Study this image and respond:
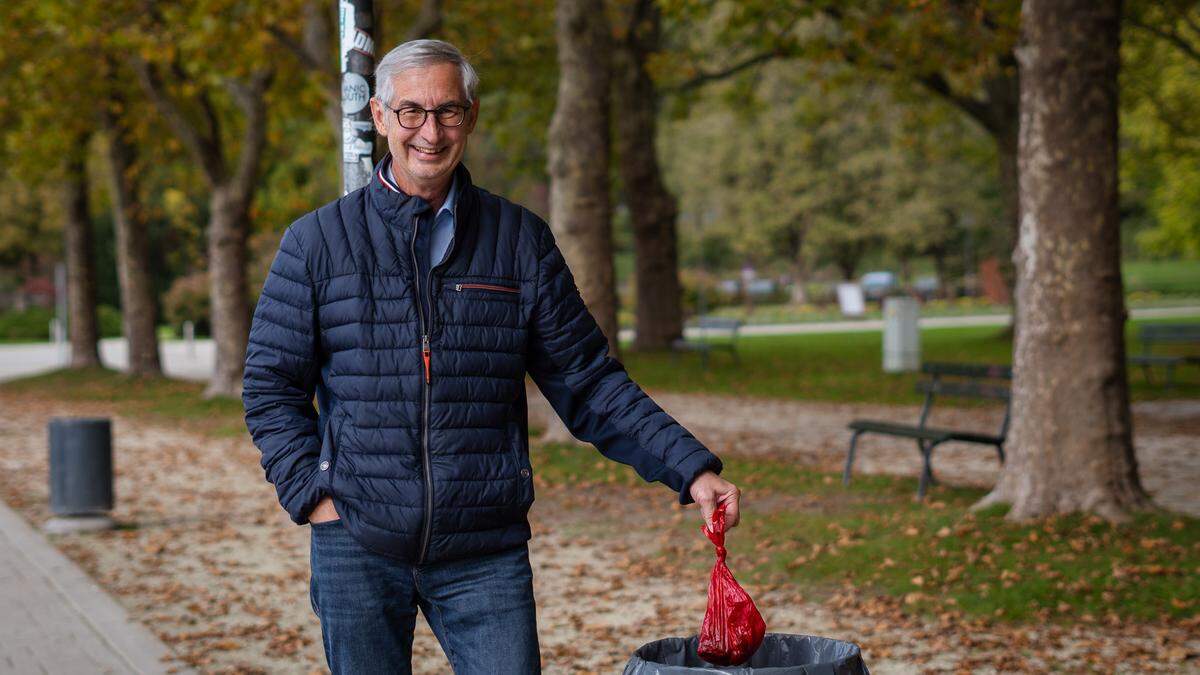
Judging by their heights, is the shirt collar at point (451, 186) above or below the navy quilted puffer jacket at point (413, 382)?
above

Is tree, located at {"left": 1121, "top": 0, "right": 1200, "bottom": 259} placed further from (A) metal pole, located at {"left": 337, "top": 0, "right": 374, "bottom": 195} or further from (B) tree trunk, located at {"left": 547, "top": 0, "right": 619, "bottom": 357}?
(A) metal pole, located at {"left": 337, "top": 0, "right": 374, "bottom": 195}

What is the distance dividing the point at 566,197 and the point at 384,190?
9.47 m

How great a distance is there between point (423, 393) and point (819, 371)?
65.7ft

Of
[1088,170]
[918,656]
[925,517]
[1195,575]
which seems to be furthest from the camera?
[925,517]

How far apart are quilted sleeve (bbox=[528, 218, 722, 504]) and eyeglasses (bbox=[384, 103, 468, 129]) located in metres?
0.32

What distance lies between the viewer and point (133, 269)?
81.0 ft

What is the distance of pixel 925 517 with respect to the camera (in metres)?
8.18

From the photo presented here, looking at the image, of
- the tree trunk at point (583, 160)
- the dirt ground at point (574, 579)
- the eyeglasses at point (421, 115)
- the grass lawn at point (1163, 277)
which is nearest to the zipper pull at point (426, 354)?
the eyeglasses at point (421, 115)

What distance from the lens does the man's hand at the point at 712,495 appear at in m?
2.74

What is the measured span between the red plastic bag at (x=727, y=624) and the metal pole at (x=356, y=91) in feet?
8.17

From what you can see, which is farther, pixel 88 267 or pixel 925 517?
pixel 88 267

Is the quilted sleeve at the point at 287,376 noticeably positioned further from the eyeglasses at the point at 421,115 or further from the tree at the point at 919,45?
the tree at the point at 919,45

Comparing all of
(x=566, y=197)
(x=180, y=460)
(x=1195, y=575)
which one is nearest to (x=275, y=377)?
(x=1195, y=575)

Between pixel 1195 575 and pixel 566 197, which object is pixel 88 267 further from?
pixel 1195 575
